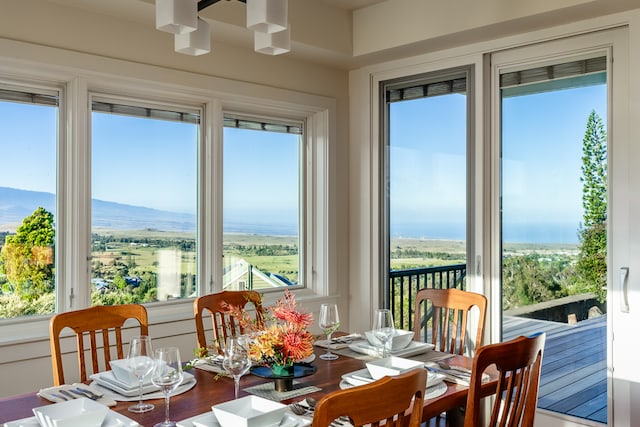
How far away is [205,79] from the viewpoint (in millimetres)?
3652

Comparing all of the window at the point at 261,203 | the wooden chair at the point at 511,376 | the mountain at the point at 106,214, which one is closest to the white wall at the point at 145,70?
the window at the point at 261,203

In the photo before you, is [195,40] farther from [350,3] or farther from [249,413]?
[350,3]

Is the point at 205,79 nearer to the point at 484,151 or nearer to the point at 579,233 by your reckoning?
the point at 484,151

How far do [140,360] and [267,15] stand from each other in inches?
47.1

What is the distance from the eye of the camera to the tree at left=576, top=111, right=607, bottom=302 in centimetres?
324

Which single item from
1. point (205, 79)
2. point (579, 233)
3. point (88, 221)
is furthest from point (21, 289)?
point (579, 233)

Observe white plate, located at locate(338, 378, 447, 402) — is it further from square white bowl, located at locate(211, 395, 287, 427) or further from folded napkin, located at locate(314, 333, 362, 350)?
folded napkin, located at locate(314, 333, 362, 350)

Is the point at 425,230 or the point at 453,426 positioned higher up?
the point at 425,230

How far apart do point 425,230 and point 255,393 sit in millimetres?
2317

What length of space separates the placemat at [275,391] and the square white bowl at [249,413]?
8.0 inches

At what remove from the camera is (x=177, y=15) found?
201cm

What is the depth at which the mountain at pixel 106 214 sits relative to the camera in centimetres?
301

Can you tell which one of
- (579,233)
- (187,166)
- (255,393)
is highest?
(187,166)

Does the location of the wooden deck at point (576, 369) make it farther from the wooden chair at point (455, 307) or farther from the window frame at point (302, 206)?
the window frame at point (302, 206)
